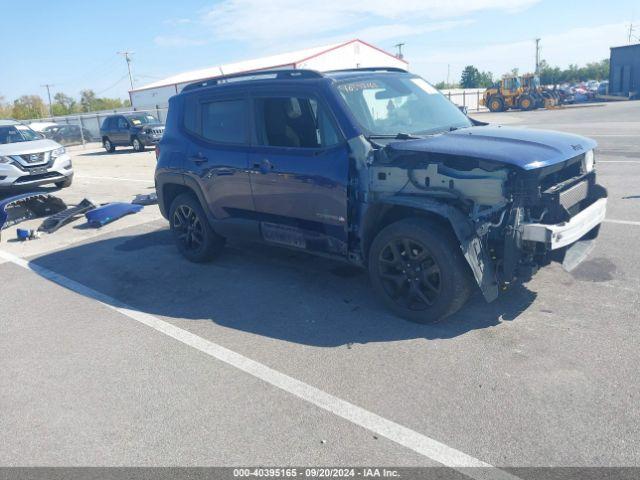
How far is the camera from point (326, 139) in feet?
15.6

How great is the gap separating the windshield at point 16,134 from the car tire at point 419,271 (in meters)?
11.5

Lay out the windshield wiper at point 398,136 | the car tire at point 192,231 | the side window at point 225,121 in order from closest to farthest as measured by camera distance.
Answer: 1. the windshield wiper at point 398,136
2. the side window at point 225,121
3. the car tire at point 192,231

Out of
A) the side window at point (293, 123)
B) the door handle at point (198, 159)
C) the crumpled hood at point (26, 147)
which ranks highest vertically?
the side window at point (293, 123)

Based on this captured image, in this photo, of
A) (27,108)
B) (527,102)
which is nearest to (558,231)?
(527,102)

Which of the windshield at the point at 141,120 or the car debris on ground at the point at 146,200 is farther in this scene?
the windshield at the point at 141,120

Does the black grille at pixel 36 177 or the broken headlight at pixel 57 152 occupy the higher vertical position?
the broken headlight at pixel 57 152

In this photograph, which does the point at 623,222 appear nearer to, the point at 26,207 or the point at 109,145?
the point at 26,207

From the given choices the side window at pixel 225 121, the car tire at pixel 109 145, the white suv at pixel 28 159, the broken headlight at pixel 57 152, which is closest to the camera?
the side window at pixel 225 121

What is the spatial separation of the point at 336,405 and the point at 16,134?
12.6 meters

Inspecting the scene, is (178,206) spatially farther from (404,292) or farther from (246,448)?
(246,448)

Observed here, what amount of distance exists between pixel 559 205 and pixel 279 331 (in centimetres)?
243

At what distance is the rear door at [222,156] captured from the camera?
218 inches

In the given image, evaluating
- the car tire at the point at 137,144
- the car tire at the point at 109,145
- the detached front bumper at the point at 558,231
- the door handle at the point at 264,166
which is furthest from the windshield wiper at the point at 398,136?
the car tire at the point at 109,145

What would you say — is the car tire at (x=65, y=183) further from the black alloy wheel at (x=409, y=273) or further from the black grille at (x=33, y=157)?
the black alloy wheel at (x=409, y=273)
